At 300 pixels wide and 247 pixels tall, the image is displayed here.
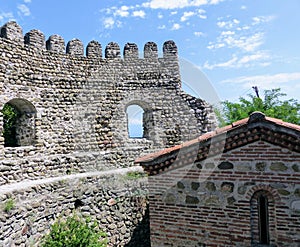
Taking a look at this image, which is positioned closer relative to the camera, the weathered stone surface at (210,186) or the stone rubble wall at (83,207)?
the weathered stone surface at (210,186)

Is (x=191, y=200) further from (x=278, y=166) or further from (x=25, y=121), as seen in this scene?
(x=25, y=121)

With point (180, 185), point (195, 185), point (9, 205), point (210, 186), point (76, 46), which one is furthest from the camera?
point (76, 46)

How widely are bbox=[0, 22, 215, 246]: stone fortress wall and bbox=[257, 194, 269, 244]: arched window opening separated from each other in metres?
5.01

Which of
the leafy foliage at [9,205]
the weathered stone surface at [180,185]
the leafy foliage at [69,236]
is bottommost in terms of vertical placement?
the leafy foliage at [69,236]

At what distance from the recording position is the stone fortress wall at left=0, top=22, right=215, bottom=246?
7.75 meters

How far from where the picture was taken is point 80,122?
11211 millimetres

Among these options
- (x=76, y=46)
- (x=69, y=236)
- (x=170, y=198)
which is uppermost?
(x=76, y=46)

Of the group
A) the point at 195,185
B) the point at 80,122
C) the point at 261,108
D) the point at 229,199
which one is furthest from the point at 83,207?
the point at 261,108

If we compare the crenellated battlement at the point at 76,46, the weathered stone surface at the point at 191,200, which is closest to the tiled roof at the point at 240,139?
the weathered stone surface at the point at 191,200

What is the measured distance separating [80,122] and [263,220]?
797cm

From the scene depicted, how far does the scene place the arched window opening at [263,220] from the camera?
493 centimetres

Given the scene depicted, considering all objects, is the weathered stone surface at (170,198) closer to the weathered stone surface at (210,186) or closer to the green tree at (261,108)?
the weathered stone surface at (210,186)

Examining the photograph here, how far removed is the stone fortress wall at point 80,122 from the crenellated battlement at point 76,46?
38mm

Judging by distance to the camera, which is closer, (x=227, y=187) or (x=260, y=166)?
(x=260, y=166)
